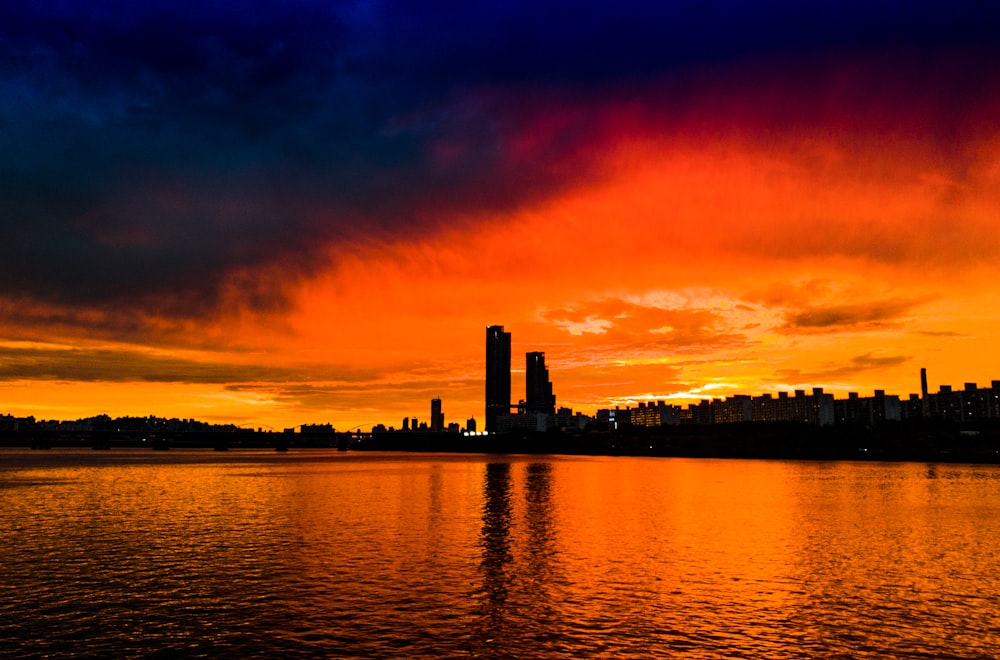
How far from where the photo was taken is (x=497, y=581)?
43625mm

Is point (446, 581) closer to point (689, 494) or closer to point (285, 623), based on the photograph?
point (285, 623)

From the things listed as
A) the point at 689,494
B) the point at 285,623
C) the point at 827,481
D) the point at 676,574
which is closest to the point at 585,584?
the point at 676,574

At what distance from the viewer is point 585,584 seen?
141 feet

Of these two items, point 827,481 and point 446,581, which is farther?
point 827,481

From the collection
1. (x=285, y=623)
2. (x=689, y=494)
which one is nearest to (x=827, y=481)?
(x=689, y=494)

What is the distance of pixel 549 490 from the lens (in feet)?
398

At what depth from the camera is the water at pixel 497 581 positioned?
102ft

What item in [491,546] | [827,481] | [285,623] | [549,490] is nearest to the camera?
[285,623]

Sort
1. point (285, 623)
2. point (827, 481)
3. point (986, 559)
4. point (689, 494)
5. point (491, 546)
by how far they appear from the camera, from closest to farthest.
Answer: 1. point (285, 623)
2. point (986, 559)
3. point (491, 546)
4. point (689, 494)
5. point (827, 481)

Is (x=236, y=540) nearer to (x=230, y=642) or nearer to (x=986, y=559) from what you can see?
(x=230, y=642)

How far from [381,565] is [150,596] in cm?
1486

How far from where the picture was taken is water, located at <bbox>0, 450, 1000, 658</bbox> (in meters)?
31.0

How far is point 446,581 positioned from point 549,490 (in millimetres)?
79768

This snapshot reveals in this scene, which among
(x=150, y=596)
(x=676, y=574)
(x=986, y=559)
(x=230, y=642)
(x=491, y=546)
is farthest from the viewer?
(x=491, y=546)
